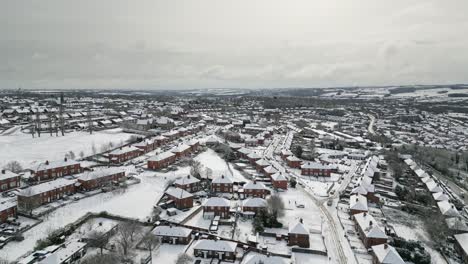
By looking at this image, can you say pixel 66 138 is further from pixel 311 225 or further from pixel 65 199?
pixel 311 225

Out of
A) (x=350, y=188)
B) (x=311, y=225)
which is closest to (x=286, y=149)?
(x=350, y=188)

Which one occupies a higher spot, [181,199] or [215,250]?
[181,199]

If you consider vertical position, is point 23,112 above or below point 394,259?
above

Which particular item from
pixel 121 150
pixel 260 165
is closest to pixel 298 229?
pixel 260 165

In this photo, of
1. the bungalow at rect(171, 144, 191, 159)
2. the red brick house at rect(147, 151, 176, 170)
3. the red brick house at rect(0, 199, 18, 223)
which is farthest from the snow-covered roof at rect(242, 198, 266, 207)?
the bungalow at rect(171, 144, 191, 159)

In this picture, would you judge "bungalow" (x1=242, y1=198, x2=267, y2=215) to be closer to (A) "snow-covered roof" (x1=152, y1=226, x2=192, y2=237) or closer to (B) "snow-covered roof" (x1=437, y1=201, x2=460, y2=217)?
(A) "snow-covered roof" (x1=152, y1=226, x2=192, y2=237)

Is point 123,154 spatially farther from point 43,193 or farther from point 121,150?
point 43,193
